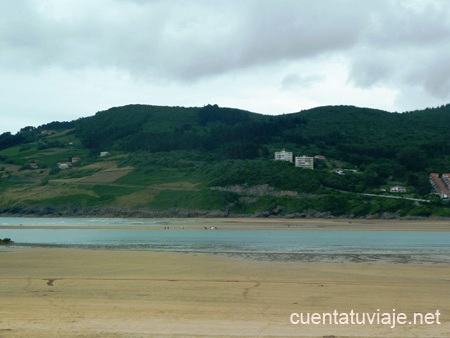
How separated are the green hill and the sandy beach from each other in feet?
264

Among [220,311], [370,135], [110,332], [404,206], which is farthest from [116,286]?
[370,135]

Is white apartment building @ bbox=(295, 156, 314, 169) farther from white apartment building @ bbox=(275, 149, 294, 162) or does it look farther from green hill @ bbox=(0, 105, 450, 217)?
white apartment building @ bbox=(275, 149, 294, 162)

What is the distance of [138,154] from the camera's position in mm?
180625

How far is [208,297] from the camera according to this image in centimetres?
2328

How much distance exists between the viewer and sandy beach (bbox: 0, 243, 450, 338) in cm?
1756

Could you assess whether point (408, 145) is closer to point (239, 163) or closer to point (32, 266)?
point (239, 163)

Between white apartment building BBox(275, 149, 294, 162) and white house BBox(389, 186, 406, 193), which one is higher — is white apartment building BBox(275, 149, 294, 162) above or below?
above

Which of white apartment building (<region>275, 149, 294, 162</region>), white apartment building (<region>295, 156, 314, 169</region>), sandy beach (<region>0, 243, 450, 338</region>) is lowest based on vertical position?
sandy beach (<region>0, 243, 450, 338</region>)

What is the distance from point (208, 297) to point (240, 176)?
117340 mm

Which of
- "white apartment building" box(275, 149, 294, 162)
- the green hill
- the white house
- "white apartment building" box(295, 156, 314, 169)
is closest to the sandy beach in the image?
the green hill

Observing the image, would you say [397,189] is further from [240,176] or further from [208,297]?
[208,297]

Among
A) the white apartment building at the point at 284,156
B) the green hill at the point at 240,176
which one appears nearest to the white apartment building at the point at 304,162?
the green hill at the point at 240,176

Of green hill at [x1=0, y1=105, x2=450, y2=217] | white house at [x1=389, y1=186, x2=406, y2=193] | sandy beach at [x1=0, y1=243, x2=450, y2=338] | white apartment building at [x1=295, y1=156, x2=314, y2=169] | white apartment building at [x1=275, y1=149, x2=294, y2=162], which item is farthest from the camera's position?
white apartment building at [x1=275, y1=149, x2=294, y2=162]

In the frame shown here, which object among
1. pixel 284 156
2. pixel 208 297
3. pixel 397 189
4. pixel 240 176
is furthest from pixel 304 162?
pixel 208 297
